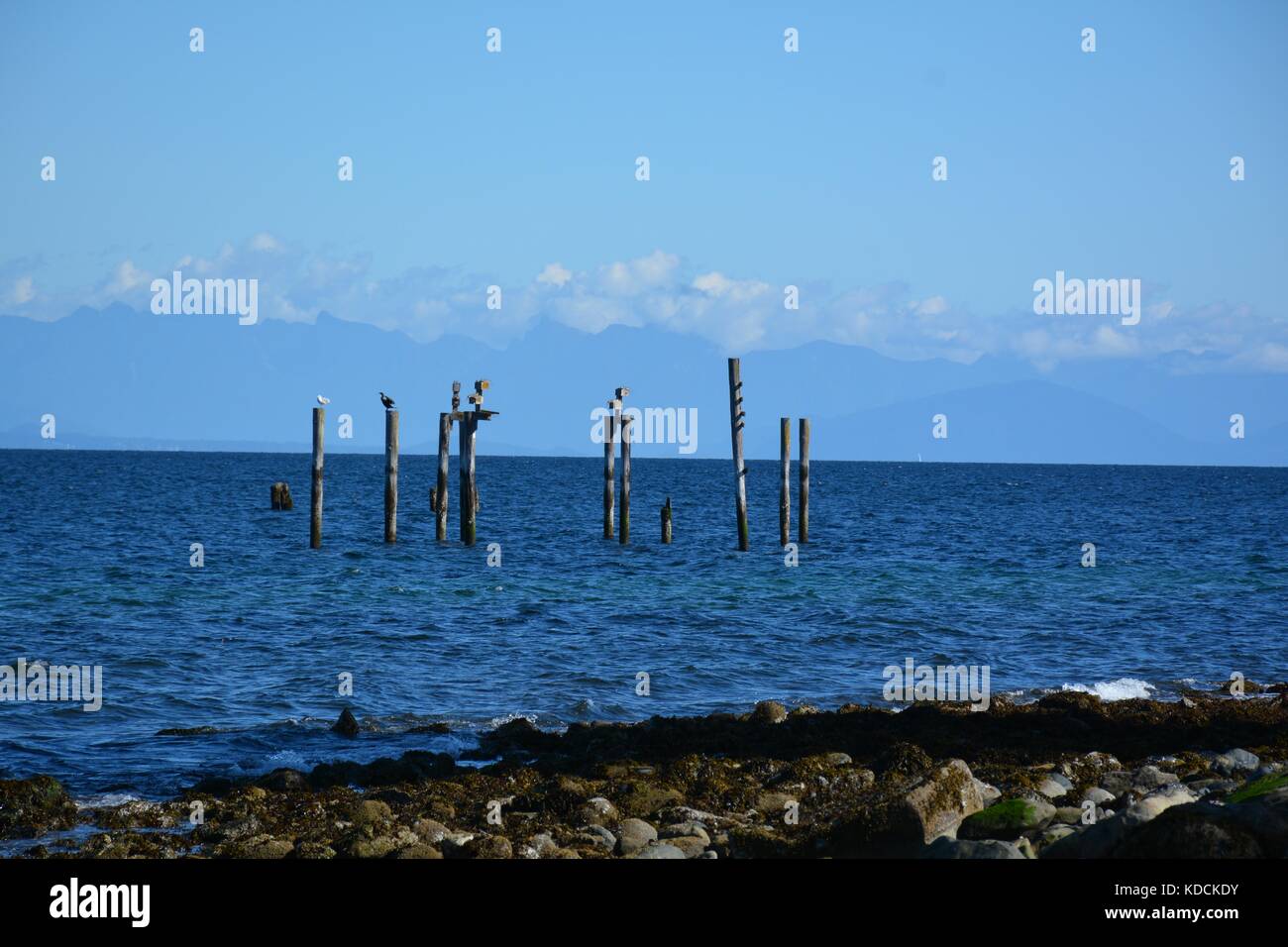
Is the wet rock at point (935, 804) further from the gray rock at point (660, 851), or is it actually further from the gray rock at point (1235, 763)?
the gray rock at point (1235, 763)

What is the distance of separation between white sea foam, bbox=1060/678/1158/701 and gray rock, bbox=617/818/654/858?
9.23 metres

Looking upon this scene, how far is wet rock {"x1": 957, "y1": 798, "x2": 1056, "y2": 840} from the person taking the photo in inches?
367

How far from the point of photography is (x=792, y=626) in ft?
78.5

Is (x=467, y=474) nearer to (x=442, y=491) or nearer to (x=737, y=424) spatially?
(x=442, y=491)

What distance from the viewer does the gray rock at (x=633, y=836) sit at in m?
10.0

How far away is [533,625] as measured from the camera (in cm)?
2383

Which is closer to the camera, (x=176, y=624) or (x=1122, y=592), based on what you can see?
(x=176, y=624)

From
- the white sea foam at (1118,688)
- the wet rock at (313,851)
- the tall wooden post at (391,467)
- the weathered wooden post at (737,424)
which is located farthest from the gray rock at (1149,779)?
the tall wooden post at (391,467)

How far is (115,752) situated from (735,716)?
7.11 metres
